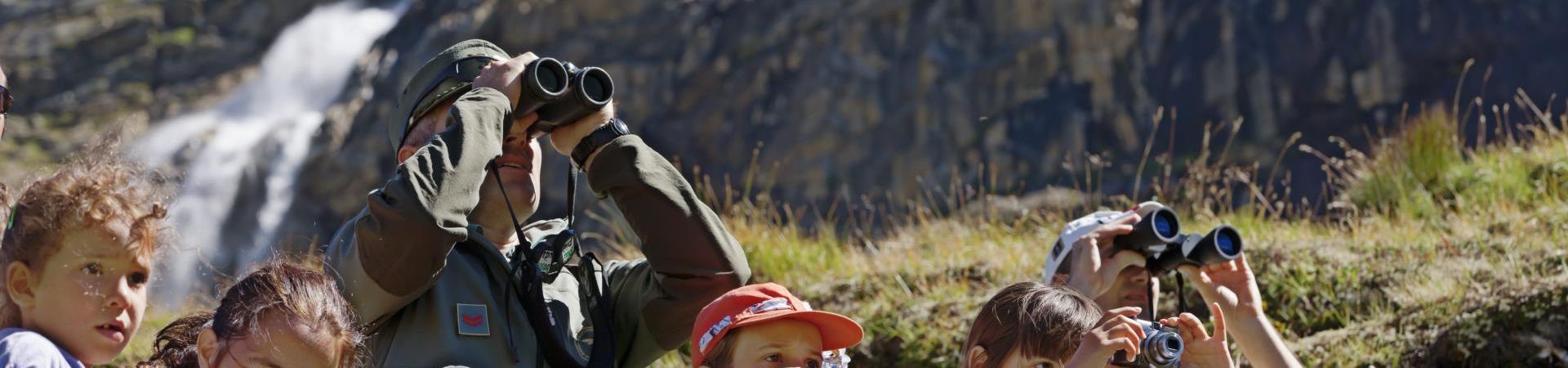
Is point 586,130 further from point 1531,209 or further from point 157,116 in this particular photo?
point 157,116

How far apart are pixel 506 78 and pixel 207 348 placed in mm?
999

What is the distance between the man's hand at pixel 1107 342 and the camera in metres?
2.77

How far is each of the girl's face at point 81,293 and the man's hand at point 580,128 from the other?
1121mm

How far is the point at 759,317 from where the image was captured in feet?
9.43

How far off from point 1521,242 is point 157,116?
1765 inches

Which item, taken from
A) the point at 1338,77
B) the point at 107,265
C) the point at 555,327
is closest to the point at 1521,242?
the point at 555,327

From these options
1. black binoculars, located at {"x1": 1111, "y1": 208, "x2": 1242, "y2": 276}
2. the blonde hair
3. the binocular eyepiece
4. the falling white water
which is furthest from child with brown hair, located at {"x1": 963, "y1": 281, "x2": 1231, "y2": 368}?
the falling white water

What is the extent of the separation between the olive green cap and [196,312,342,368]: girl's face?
95cm

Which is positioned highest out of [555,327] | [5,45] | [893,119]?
[555,327]

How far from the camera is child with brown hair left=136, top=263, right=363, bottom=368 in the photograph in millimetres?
2426

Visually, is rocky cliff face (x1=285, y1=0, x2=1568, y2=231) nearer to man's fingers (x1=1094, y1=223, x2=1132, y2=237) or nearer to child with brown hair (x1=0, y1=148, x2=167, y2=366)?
man's fingers (x1=1094, y1=223, x2=1132, y2=237)

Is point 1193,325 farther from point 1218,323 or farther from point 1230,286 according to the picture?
point 1230,286

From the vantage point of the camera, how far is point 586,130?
11.1ft

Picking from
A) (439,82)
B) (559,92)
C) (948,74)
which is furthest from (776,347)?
(948,74)
